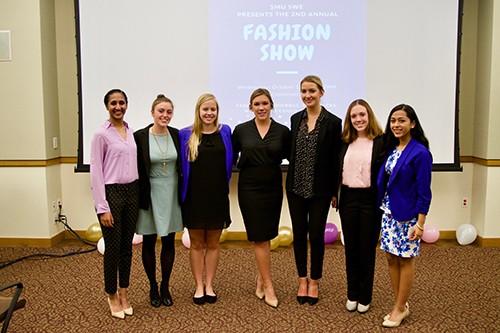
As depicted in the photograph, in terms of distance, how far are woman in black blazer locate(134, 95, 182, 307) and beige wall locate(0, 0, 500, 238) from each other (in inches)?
69.6

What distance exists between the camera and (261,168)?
2885mm

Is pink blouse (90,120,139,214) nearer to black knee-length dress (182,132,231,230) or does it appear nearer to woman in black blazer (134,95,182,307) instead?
woman in black blazer (134,95,182,307)

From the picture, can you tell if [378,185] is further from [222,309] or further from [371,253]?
[222,309]

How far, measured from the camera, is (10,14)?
4301 millimetres

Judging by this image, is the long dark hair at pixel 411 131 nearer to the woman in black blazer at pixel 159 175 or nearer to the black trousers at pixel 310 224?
the black trousers at pixel 310 224

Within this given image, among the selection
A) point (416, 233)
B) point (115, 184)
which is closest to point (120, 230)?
point (115, 184)

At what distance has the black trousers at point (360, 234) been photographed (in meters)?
2.73

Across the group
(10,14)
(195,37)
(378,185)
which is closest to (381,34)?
(195,37)

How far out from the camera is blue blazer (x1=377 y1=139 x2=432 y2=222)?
8.09 feet

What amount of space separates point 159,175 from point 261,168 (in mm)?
644

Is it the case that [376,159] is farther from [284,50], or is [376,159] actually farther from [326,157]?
[284,50]

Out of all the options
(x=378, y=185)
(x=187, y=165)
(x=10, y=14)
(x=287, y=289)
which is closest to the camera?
(x=378, y=185)

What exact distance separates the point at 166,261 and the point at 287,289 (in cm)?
93

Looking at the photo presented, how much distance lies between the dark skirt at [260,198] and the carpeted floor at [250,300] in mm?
532
